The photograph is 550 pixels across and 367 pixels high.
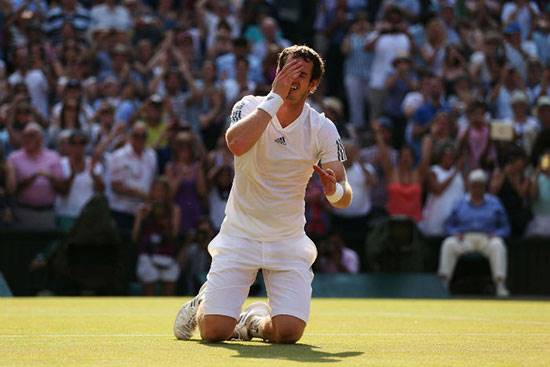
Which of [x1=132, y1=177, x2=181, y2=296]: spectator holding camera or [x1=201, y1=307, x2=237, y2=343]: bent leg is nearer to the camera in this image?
[x1=201, y1=307, x2=237, y2=343]: bent leg

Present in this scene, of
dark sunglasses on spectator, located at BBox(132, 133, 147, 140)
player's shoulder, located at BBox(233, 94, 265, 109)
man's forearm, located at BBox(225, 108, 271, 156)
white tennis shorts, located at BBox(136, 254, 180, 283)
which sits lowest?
white tennis shorts, located at BBox(136, 254, 180, 283)

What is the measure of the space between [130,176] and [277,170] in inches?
352

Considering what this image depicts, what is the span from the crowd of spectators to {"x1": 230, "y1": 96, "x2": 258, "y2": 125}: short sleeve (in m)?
8.39

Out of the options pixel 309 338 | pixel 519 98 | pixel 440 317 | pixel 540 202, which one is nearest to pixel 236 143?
pixel 309 338

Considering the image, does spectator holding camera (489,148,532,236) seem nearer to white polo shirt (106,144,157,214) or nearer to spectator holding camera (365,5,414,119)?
spectator holding camera (365,5,414,119)

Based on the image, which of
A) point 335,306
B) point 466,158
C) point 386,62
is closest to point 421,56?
point 386,62

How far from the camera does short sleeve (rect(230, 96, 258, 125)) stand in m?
8.23

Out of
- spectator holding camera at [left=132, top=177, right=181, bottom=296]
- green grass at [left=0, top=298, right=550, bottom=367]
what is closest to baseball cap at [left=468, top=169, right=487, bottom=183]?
green grass at [left=0, top=298, right=550, bottom=367]

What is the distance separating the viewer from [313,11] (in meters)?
22.8

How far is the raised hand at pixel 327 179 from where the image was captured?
787 centimetres

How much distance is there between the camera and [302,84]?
8156 mm

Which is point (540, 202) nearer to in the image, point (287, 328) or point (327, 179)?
point (287, 328)

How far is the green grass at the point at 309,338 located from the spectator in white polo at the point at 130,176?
3.31 m

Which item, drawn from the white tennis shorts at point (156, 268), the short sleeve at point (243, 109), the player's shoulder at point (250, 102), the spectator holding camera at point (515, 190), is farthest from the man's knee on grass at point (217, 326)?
the spectator holding camera at point (515, 190)
